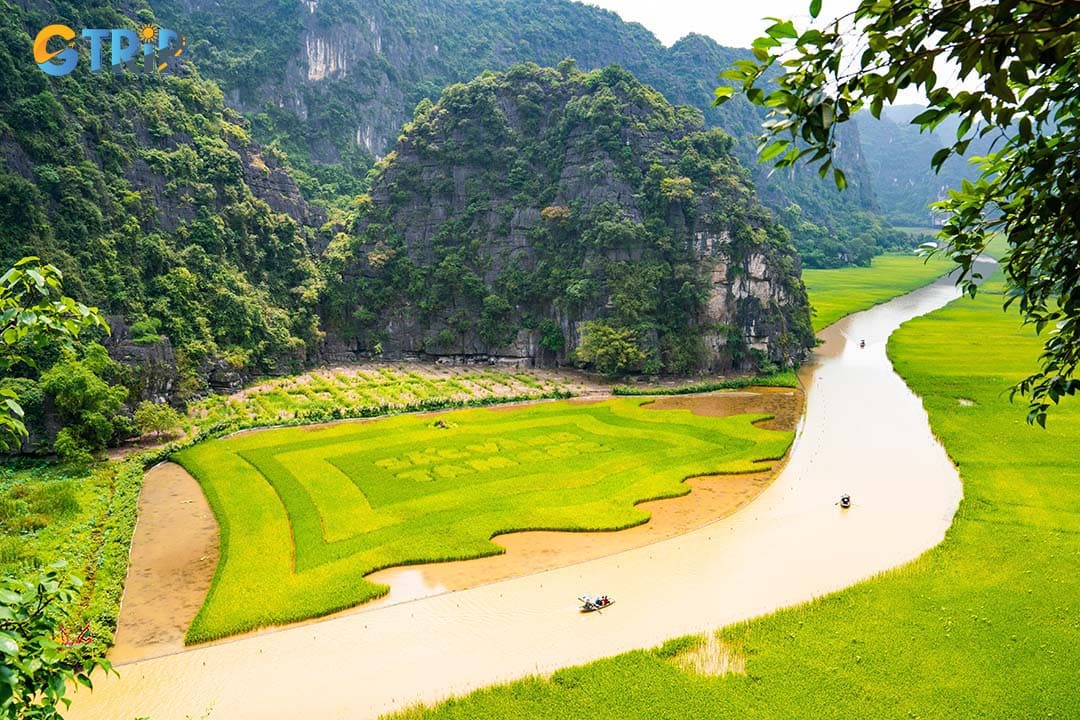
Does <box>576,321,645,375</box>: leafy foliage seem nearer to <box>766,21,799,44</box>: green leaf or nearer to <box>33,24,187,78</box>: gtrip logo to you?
<box>33,24,187,78</box>: gtrip logo

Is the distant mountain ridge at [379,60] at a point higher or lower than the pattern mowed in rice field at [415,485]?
higher

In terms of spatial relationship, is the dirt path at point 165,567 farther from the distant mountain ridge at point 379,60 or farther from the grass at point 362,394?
the distant mountain ridge at point 379,60

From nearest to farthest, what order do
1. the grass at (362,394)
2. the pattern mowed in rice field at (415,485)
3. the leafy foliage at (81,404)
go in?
the pattern mowed in rice field at (415,485)
the leafy foliage at (81,404)
the grass at (362,394)

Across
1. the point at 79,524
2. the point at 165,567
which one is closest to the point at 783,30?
the point at 165,567

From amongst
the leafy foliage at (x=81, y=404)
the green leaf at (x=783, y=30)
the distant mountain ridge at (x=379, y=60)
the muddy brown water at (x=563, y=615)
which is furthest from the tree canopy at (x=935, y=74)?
the distant mountain ridge at (x=379, y=60)

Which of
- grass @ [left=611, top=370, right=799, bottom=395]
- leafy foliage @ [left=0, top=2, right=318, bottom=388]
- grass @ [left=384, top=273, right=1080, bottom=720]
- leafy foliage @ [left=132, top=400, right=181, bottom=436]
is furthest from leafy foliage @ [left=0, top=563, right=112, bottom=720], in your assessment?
grass @ [left=611, top=370, right=799, bottom=395]

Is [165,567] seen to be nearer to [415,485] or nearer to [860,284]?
[415,485]
